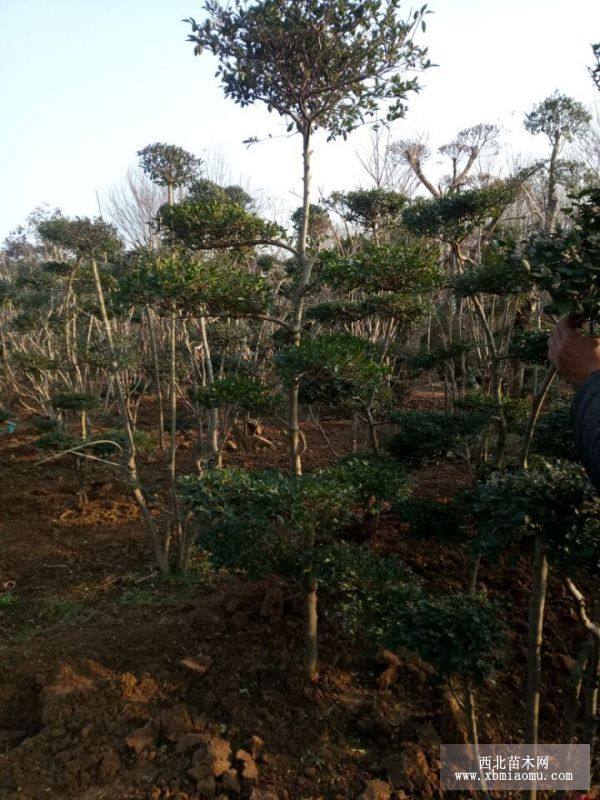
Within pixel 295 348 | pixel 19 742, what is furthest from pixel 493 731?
pixel 19 742

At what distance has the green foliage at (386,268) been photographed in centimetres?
298

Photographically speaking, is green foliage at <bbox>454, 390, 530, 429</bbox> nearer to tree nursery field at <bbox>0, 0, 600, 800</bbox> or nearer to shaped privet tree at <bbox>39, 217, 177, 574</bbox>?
tree nursery field at <bbox>0, 0, 600, 800</bbox>

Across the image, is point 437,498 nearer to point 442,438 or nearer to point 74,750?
point 442,438

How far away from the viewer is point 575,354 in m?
1.25

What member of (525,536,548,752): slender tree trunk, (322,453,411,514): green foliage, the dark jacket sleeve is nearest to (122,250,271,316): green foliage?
(322,453,411,514): green foliage

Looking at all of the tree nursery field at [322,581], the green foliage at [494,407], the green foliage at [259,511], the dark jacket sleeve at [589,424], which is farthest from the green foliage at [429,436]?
the dark jacket sleeve at [589,424]

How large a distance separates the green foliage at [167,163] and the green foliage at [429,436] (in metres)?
3.69

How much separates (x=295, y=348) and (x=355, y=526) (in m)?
2.80

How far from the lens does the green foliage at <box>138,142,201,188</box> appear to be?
554 cm

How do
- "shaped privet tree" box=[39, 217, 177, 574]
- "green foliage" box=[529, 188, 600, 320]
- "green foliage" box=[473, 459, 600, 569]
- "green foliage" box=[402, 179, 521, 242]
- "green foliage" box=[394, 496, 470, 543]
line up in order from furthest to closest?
1. "shaped privet tree" box=[39, 217, 177, 574]
2. "green foliage" box=[402, 179, 521, 242]
3. "green foliage" box=[394, 496, 470, 543]
4. "green foliage" box=[473, 459, 600, 569]
5. "green foliage" box=[529, 188, 600, 320]

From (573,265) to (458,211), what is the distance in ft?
11.7

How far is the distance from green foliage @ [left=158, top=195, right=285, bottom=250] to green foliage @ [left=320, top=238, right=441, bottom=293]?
1.83ft

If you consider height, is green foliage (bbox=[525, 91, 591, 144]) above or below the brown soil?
above

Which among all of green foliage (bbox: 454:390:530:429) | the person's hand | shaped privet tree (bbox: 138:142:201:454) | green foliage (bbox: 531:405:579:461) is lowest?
green foliage (bbox: 454:390:530:429)
